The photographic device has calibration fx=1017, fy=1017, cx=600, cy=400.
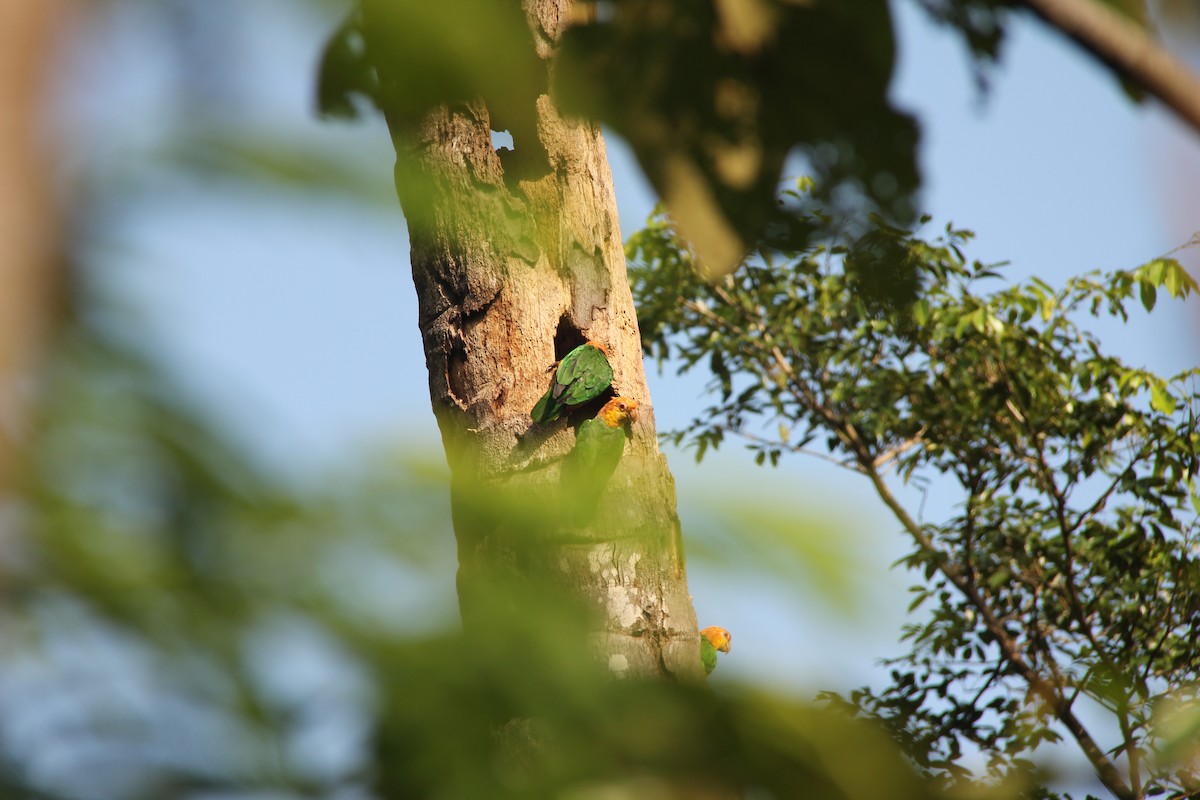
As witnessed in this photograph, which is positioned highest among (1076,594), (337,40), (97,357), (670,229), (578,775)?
(670,229)

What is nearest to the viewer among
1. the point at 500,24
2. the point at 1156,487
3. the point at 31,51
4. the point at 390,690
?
the point at 31,51

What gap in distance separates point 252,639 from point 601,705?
17cm

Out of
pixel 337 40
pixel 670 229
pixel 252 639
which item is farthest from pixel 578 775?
Result: pixel 670 229

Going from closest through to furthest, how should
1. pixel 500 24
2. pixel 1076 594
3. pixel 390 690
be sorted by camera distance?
pixel 390 690 < pixel 500 24 < pixel 1076 594

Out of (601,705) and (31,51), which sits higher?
(31,51)

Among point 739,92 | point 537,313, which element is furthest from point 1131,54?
point 537,313

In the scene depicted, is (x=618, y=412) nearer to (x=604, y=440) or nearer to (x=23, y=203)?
(x=604, y=440)

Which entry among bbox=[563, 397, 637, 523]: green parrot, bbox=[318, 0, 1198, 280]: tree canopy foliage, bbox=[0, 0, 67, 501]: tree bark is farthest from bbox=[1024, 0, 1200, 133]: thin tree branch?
bbox=[563, 397, 637, 523]: green parrot

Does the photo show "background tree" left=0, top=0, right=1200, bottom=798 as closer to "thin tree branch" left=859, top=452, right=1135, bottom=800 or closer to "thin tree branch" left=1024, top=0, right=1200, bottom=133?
"thin tree branch" left=1024, top=0, right=1200, bottom=133

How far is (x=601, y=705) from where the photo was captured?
1.66 feet

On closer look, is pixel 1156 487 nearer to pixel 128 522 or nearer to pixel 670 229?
pixel 670 229

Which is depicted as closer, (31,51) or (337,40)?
(31,51)

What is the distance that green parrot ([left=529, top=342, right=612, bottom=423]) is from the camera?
239cm

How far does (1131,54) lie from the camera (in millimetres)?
537
